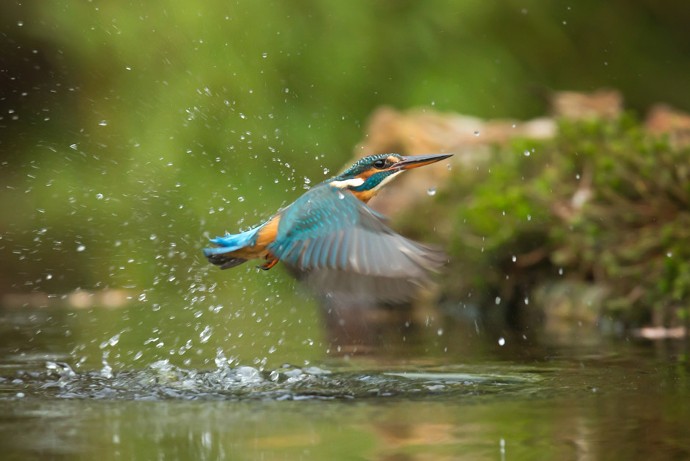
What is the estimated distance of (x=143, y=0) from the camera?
1341 centimetres

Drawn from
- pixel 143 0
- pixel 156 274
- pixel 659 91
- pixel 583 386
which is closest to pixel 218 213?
pixel 156 274

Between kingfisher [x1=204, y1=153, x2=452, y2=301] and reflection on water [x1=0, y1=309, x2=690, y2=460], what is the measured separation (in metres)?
0.42

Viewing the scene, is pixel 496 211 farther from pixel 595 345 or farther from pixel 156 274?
pixel 156 274

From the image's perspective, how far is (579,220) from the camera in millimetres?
8031

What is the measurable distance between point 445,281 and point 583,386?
4.62 meters

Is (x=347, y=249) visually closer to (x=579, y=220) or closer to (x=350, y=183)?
(x=350, y=183)

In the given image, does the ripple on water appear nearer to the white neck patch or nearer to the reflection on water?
the reflection on water

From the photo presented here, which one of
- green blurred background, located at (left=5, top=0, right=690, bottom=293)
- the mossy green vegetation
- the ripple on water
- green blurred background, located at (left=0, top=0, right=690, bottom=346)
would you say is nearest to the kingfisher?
the ripple on water

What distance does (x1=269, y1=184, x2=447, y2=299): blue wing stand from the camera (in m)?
4.66

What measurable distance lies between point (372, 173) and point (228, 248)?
68cm

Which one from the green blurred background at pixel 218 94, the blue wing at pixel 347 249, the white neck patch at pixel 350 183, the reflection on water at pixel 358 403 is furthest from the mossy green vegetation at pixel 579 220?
the green blurred background at pixel 218 94

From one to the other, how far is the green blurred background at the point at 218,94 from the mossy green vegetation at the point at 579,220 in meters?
3.02

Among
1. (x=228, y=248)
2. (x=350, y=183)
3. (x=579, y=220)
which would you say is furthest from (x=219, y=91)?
(x=228, y=248)

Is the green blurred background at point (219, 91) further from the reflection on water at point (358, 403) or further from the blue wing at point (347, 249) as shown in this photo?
the blue wing at point (347, 249)
